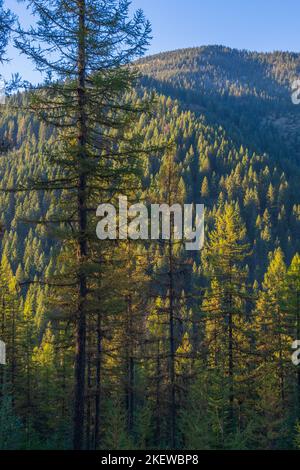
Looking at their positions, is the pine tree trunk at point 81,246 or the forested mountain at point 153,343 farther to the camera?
the forested mountain at point 153,343

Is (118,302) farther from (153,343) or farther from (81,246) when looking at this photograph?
(153,343)

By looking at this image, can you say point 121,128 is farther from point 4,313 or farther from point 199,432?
point 4,313

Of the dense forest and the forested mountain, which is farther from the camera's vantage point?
the forested mountain

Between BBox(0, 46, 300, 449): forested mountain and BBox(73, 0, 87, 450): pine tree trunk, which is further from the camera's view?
BBox(0, 46, 300, 449): forested mountain

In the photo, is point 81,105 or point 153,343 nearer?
point 81,105

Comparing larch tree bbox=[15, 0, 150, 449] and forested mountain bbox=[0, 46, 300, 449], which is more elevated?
larch tree bbox=[15, 0, 150, 449]

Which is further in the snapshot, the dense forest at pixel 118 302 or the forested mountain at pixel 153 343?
the forested mountain at pixel 153 343

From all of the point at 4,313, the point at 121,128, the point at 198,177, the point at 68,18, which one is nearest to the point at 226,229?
the point at 121,128

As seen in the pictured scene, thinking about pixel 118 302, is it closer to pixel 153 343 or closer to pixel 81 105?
pixel 81 105

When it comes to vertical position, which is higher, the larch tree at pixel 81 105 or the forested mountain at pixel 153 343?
the larch tree at pixel 81 105

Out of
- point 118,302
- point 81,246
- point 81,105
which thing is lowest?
point 118,302

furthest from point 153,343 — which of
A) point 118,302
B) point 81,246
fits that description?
point 81,246

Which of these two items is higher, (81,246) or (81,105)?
(81,105)

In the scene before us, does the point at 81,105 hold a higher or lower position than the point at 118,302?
higher
